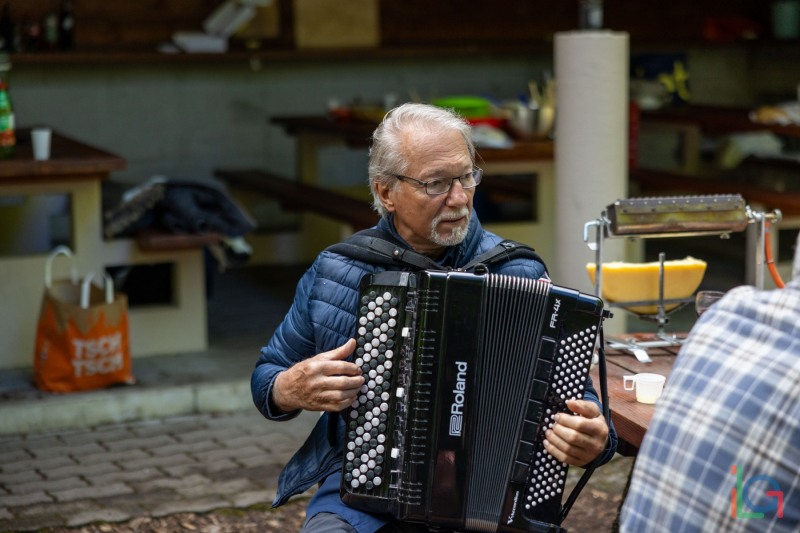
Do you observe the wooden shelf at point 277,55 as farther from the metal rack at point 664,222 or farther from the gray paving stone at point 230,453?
the metal rack at point 664,222

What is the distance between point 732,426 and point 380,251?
115 centimetres

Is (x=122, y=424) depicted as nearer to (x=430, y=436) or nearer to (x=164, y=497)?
(x=164, y=497)

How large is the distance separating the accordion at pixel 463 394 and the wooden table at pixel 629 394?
0.77 ft

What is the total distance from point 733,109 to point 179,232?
4.07 meters

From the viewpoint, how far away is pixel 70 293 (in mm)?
5664

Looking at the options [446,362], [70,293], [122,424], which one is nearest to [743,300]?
[446,362]

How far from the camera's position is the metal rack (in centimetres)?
337

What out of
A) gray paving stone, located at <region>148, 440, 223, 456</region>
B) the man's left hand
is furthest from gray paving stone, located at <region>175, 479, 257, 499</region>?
the man's left hand

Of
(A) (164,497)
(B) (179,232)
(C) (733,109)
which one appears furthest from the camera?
(C) (733,109)

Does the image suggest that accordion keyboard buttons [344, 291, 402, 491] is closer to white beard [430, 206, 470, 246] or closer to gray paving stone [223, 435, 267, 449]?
white beard [430, 206, 470, 246]

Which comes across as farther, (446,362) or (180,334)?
(180,334)

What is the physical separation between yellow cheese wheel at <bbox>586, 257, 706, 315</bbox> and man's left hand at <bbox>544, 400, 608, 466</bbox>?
873 millimetres

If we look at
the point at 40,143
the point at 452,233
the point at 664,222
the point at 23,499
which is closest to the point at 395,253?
the point at 452,233

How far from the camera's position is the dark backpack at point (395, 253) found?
288 centimetres
